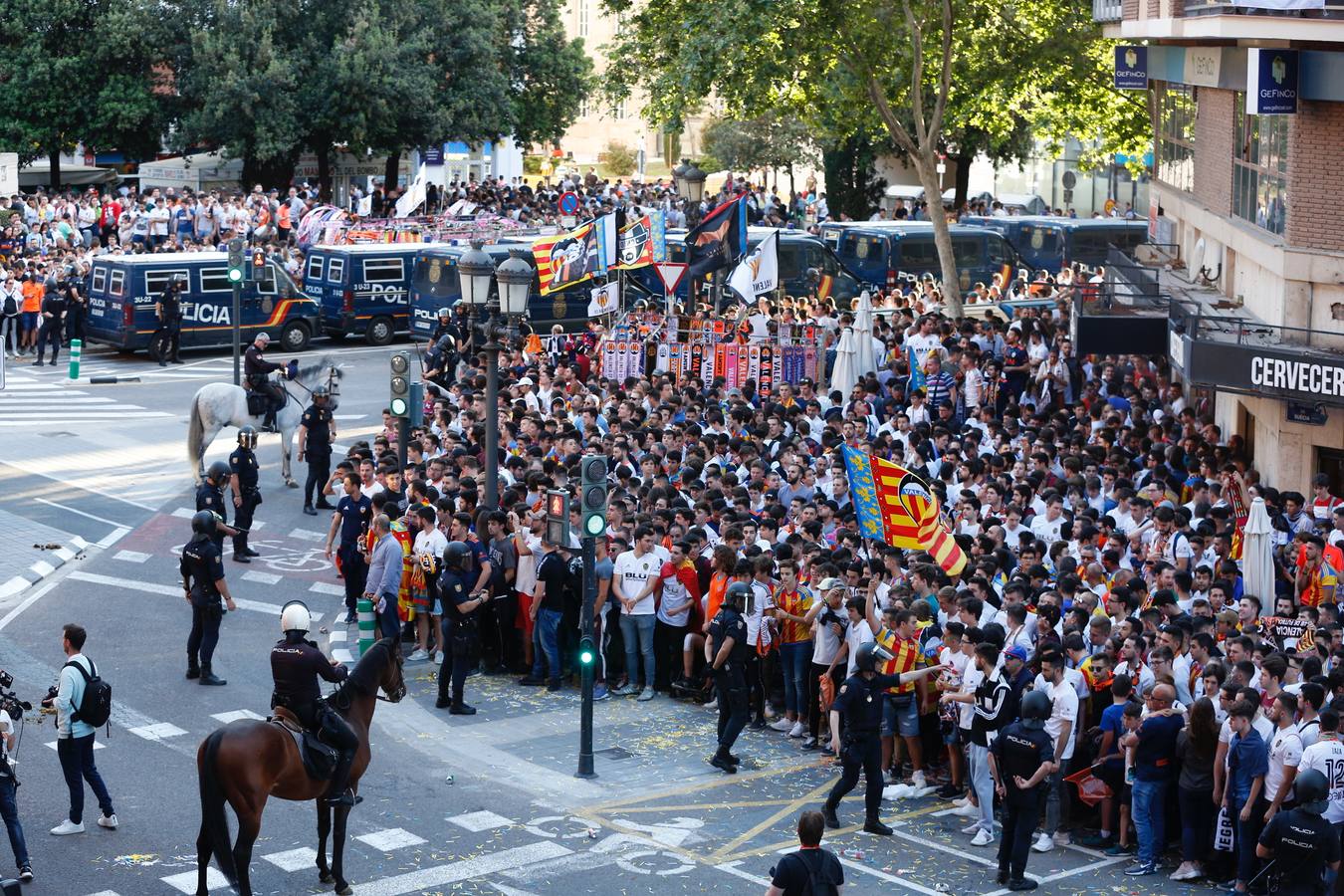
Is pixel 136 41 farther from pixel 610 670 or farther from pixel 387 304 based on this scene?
pixel 610 670

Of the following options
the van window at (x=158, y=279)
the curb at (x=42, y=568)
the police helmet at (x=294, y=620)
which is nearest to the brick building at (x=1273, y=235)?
the police helmet at (x=294, y=620)

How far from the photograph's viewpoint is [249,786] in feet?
41.5

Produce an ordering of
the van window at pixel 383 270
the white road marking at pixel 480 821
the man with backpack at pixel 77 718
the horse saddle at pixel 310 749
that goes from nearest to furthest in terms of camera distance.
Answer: the horse saddle at pixel 310 749 → the man with backpack at pixel 77 718 → the white road marking at pixel 480 821 → the van window at pixel 383 270

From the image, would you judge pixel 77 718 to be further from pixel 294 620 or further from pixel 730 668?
pixel 730 668

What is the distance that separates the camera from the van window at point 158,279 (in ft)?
120

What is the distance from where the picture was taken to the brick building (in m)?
19.7

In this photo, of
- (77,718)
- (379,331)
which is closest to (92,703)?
(77,718)

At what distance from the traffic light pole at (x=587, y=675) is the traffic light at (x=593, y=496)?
131mm

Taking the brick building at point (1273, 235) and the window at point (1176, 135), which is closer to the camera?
the brick building at point (1273, 235)

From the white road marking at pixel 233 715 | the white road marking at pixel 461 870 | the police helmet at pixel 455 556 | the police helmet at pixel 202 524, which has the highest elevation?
the police helmet at pixel 202 524

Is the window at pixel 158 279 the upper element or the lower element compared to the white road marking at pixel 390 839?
upper

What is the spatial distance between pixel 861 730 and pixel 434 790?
3778 millimetres

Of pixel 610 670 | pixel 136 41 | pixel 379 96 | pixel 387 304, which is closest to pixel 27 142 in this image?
A: pixel 136 41

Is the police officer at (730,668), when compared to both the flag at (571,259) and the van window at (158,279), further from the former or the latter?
the van window at (158,279)
